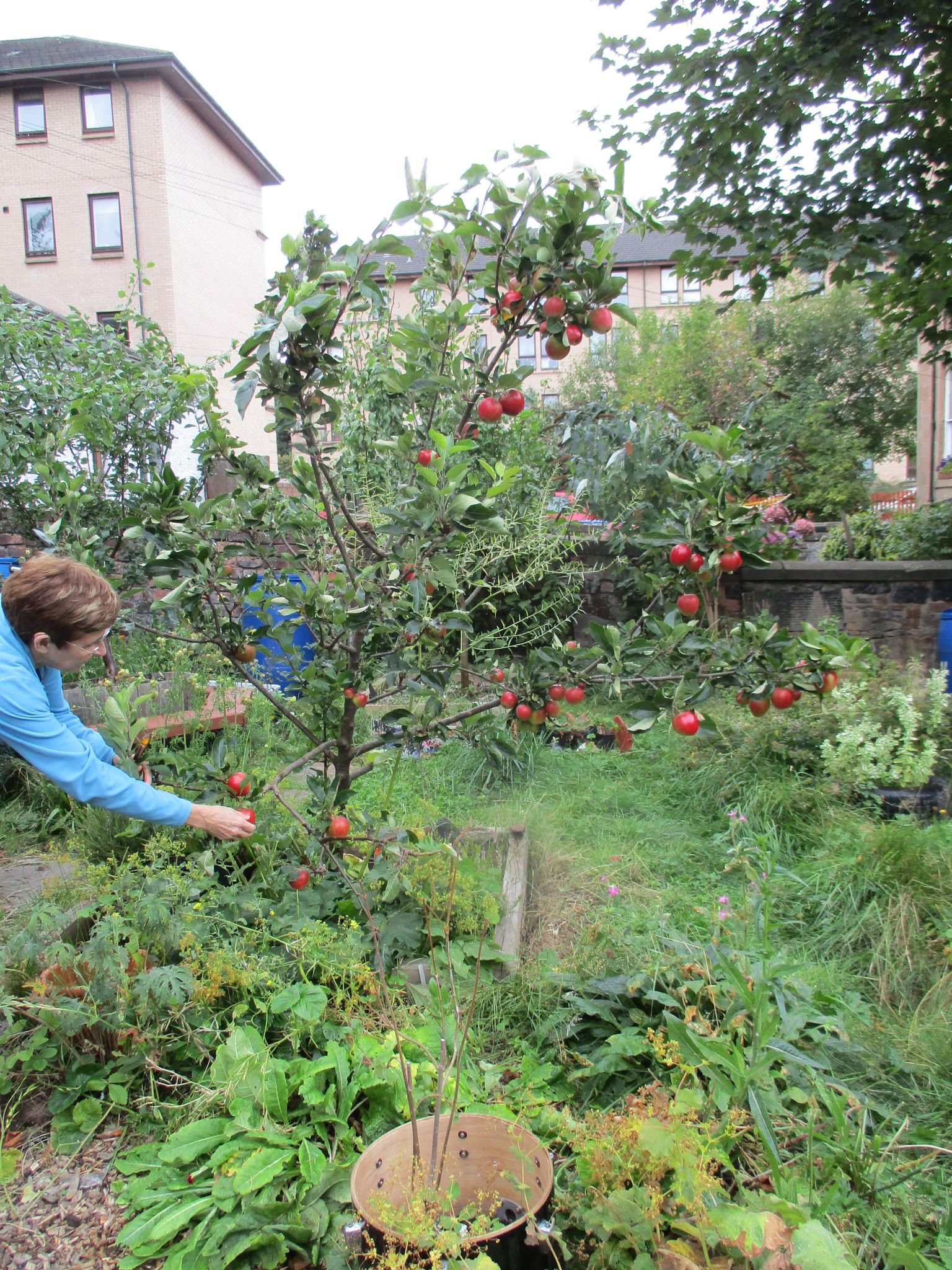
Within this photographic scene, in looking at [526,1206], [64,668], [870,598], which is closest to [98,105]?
[870,598]

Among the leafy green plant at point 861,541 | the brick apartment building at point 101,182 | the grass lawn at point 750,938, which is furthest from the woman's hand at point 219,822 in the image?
the brick apartment building at point 101,182

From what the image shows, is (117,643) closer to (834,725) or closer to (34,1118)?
(34,1118)

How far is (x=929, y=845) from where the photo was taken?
2.90 meters

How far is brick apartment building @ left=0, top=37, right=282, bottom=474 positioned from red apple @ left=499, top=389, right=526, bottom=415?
17635mm

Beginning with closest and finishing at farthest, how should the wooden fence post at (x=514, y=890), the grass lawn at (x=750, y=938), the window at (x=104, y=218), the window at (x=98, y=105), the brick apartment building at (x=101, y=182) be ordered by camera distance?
the grass lawn at (x=750, y=938), the wooden fence post at (x=514, y=890), the brick apartment building at (x=101, y=182), the window at (x=98, y=105), the window at (x=104, y=218)

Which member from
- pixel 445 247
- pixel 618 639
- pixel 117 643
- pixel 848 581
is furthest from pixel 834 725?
pixel 117 643

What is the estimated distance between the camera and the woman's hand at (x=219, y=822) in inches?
81.6

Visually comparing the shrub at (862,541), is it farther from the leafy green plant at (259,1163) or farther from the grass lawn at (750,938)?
the leafy green plant at (259,1163)

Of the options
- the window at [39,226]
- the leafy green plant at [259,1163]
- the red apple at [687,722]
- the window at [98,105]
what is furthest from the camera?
the window at [39,226]

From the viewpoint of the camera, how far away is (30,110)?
1906 cm

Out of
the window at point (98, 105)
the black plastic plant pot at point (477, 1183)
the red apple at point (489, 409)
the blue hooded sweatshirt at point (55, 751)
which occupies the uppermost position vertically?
the window at point (98, 105)

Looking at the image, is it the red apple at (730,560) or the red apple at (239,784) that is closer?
the red apple at (730,560)

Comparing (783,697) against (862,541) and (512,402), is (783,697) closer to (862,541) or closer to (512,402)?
(512,402)

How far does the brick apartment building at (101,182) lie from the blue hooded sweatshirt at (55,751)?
17678 mm
